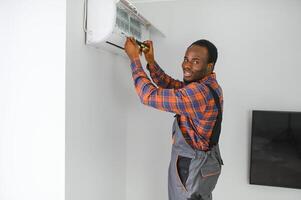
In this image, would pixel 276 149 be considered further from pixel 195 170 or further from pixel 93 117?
pixel 93 117

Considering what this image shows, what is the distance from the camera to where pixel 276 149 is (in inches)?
70.2

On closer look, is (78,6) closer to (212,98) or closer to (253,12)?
(212,98)

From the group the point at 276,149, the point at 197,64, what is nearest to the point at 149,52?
the point at 197,64

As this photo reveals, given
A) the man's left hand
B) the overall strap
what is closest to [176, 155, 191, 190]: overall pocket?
the overall strap

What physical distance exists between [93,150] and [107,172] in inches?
11.3

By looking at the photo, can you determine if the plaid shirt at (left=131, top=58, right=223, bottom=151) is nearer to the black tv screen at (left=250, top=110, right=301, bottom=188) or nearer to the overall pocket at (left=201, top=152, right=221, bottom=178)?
the overall pocket at (left=201, top=152, right=221, bottom=178)

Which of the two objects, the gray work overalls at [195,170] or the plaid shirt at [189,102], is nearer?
the plaid shirt at [189,102]

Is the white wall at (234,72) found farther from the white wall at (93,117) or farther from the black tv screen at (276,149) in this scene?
the white wall at (93,117)

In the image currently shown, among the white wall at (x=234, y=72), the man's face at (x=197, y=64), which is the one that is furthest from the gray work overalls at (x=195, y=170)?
the white wall at (x=234, y=72)

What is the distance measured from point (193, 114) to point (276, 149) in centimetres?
84

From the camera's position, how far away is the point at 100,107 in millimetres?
1597

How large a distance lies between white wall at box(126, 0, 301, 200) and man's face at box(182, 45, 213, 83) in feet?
1.87

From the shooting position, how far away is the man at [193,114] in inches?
49.4
